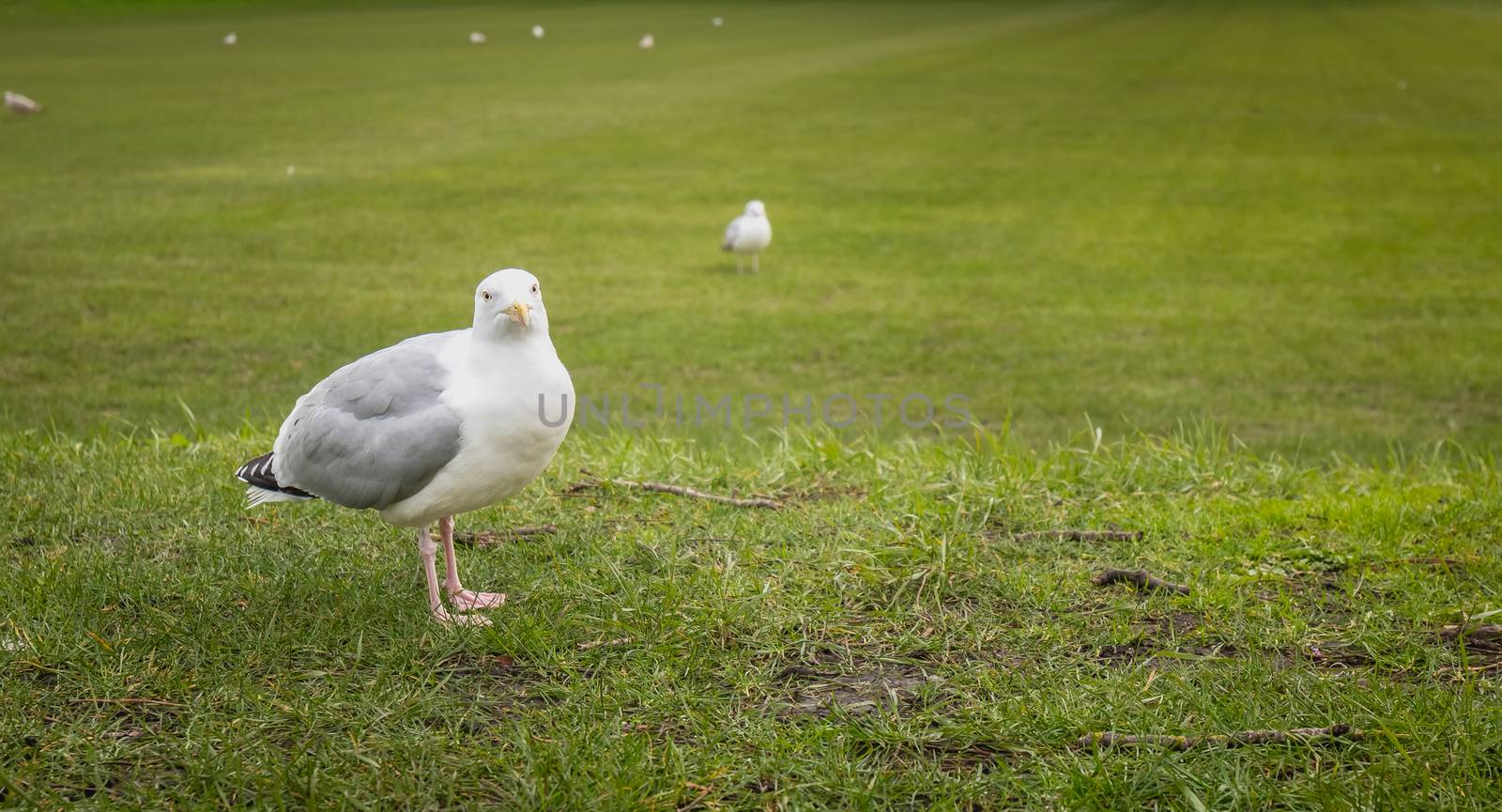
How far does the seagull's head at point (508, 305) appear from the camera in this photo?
11.1ft

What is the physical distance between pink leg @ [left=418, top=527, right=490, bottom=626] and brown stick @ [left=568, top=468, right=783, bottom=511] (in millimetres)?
1137

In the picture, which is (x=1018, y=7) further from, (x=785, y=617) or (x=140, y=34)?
(x=785, y=617)

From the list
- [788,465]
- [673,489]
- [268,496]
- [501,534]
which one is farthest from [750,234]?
[268,496]

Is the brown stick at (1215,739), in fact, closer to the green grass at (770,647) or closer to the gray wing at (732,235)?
the green grass at (770,647)

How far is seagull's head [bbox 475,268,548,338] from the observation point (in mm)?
3377

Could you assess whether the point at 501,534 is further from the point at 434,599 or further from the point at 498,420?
the point at 498,420

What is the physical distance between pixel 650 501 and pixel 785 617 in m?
1.20

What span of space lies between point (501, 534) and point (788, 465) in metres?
1.27

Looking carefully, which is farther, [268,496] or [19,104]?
[19,104]

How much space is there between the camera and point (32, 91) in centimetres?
1939

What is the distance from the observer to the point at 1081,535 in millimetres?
4336

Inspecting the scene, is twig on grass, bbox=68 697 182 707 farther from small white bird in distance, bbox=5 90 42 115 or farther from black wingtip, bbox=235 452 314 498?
small white bird in distance, bbox=5 90 42 115

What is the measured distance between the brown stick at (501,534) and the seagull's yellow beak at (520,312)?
3.89 ft

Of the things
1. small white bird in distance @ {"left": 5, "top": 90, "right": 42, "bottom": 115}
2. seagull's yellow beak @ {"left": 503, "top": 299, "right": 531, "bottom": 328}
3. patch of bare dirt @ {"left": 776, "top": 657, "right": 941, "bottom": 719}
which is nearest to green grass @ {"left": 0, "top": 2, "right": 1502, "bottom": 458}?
small white bird in distance @ {"left": 5, "top": 90, "right": 42, "bottom": 115}
